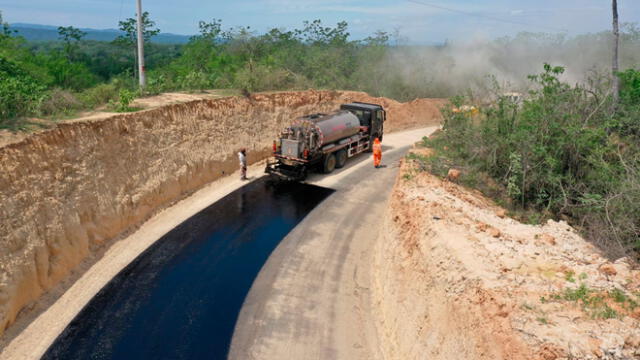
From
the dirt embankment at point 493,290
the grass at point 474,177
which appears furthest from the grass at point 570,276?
the grass at point 474,177

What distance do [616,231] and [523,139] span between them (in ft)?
13.1

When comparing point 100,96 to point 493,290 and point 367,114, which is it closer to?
point 367,114

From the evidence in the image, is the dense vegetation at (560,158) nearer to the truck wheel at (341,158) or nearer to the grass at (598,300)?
the grass at (598,300)

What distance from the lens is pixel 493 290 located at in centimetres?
795

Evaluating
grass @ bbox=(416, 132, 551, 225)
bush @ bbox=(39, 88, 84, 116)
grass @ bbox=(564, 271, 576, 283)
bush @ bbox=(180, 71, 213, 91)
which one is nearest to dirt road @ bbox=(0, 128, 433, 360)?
grass @ bbox=(416, 132, 551, 225)

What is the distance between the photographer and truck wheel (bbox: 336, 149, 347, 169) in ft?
76.9

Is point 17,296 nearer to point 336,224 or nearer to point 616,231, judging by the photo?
point 336,224

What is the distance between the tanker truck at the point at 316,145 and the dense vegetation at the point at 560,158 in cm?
677

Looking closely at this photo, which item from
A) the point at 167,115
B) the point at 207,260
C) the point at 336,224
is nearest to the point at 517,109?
the point at 336,224

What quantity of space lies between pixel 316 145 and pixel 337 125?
216 cm

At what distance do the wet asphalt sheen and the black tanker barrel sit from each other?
15.1 ft

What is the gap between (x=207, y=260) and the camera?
1421cm

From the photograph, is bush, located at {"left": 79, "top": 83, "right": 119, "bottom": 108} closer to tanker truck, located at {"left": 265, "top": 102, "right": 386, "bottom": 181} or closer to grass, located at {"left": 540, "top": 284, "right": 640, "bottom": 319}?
tanker truck, located at {"left": 265, "top": 102, "right": 386, "bottom": 181}

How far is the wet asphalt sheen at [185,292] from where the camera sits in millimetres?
10336
